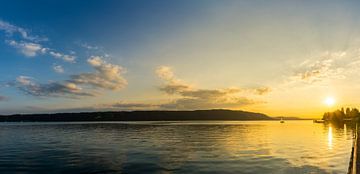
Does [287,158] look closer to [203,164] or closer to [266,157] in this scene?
[266,157]

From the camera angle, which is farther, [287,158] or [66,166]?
[287,158]

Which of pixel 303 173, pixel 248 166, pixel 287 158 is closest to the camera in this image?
pixel 303 173

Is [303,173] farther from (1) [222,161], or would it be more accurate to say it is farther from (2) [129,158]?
(2) [129,158]

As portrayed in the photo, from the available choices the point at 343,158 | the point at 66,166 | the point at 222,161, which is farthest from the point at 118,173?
the point at 343,158

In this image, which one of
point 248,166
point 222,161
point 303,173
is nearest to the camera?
point 303,173

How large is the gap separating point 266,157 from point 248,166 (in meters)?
10.9

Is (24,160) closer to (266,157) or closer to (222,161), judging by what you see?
(222,161)

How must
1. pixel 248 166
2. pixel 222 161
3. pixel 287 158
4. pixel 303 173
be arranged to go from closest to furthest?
1. pixel 303 173
2. pixel 248 166
3. pixel 222 161
4. pixel 287 158

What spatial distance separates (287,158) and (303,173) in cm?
1383

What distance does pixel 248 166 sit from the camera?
46.9 metres

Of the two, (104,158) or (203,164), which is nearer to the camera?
(203,164)

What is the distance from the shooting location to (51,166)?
47.2m

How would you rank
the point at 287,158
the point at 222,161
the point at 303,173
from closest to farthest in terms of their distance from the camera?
the point at 303,173, the point at 222,161, the point at 287,158

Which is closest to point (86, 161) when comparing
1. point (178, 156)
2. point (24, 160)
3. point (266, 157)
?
point (24, 160)
